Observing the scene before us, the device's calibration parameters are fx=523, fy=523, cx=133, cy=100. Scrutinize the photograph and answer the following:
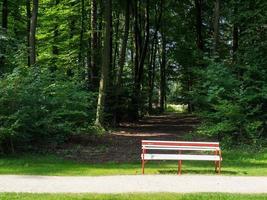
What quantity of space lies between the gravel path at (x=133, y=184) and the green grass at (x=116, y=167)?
0.85m

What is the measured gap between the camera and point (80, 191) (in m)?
10.9

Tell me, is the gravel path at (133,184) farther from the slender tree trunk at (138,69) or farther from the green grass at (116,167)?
the slender tree trunk at (138,69)

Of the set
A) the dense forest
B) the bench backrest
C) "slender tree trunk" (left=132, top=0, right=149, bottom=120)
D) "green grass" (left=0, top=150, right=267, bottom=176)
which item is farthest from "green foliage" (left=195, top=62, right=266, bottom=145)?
"slender tree trunk" (left=132, top=0, right=149, bottom=120)

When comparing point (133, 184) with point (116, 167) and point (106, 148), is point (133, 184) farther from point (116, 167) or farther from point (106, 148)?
point (106, 148)

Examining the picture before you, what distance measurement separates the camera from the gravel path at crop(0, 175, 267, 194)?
1116cm

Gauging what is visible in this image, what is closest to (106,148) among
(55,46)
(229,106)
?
(229,106)

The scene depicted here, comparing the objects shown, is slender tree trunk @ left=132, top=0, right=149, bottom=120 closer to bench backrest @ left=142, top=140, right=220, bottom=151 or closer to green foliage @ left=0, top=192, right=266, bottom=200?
bench backrest @ left=142, top=140, right=220, bottom=151

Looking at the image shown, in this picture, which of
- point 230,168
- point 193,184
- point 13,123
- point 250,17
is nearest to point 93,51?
point 250,17

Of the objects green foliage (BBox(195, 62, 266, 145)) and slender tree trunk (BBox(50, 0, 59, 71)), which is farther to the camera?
slender tree trunk (BBox(50, 0, 59, 71))

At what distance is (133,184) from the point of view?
1183 centimetres

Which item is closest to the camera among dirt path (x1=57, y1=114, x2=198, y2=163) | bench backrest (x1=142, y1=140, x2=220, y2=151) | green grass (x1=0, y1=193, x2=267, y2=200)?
green grass (x1=0, y1=193, x2=267, y2=200)

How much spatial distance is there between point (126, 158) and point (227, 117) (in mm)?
5751

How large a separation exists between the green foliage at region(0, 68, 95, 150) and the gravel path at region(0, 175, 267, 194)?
4301mm

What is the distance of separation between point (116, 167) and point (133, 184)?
9.61 feet
